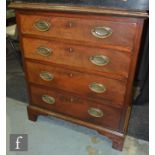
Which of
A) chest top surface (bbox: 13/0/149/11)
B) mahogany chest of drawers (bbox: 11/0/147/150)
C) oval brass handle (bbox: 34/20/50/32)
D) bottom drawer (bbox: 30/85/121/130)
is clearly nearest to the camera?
chest top surface (bbox: 13/0/149/11)

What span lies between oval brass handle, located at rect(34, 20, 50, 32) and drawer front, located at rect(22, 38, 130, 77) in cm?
8

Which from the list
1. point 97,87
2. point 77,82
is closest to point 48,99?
point 77,82

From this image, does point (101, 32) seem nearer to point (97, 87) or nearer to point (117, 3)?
point (117, 3)

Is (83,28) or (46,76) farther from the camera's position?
(46,76)

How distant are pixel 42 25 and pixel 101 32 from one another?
35 cm

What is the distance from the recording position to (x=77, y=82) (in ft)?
4.06

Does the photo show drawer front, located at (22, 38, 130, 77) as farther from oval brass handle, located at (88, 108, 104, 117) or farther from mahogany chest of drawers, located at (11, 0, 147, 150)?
oval brass handle, located at (88, 108, 104, 117)

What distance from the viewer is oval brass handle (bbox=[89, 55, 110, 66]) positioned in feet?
3.53

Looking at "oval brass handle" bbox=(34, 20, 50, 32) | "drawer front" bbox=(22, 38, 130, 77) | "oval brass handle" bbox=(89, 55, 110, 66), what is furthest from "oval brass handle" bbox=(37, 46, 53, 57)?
"oval brass handle" bbox=(89, 55, 110, 66)

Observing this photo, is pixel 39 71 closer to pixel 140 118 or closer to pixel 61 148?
pixel 61 148

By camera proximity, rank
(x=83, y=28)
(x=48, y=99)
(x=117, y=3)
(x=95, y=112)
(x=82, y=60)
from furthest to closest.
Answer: (x=48, y=99)
(x=95, y=112)
(x=82, y=60)
(x=83, y=28)
(x=117, y=3)

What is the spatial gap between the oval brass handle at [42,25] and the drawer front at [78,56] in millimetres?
79

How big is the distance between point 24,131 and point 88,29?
0.90m
